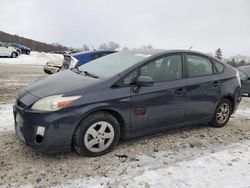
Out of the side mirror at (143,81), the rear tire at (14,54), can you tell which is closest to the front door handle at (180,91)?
the side mirror at (143,81)

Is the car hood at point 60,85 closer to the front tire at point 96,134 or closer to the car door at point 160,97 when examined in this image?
the front tire at point 96,134

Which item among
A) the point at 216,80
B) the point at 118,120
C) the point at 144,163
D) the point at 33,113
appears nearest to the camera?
the point at 33,113

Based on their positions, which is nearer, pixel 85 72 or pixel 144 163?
pixel 144 163

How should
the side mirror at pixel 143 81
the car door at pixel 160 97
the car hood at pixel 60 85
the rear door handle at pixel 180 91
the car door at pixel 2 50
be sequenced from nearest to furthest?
the car hood at pixel 60 85, the side mirror at pixel 143 81, the car door at pixel 160 97, the rear door handle at pixel 180 91, the car door at pixel 2 50

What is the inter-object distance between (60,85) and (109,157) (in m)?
1.22

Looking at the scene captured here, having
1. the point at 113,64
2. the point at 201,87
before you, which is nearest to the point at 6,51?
the point at 113,64

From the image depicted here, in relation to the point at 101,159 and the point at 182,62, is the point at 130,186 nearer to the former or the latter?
the point at 101,159

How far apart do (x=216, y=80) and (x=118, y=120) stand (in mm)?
2217

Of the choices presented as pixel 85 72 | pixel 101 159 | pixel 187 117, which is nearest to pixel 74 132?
pixel 101 159

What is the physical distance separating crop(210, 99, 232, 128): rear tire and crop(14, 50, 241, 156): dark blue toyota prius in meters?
0.03

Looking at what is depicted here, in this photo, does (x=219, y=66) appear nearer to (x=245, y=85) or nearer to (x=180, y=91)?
(x=180, y=91)

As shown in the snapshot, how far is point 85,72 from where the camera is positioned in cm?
466

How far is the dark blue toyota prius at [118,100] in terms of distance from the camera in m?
3.72

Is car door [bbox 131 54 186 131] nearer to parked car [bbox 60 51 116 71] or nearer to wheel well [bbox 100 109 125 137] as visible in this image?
wheel well [bbox 100 109 125 137]
